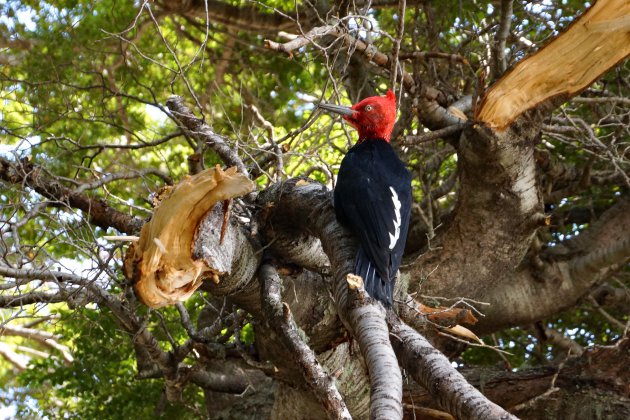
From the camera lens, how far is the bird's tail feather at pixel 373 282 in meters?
3.01

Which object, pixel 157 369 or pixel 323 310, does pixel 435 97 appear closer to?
pixel 323 310

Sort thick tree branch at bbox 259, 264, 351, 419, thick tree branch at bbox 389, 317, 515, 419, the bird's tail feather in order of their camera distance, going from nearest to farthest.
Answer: thick tree branch at bbox 389, 317, 515, 419 → thick tree branch at bbox 259, 264, 351, 419 → the bird's tail feather

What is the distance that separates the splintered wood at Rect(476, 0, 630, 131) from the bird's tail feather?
1.29 m

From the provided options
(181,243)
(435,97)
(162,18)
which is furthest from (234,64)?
(181,243)

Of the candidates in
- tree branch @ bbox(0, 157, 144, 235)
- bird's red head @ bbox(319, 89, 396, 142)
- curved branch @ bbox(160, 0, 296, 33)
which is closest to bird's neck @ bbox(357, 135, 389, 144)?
bird's red head @ bbox(319, 89, 396, 142)

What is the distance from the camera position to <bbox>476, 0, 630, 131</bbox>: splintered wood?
367 cm

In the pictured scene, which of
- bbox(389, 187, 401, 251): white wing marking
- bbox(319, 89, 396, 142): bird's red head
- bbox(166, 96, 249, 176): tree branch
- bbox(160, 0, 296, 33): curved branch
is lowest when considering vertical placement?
bbox(389, 187, 401, 251): white wing marking

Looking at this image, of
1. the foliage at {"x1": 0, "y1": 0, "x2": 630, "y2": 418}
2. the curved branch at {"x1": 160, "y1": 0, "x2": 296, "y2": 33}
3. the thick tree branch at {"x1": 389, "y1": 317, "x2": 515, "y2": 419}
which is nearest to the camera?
the thick tree branch at {"x1": 389, "y1": 317, "x2": 515, "y2": 419}

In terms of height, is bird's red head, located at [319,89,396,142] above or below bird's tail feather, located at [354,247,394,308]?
above

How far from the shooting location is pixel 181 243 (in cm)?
279

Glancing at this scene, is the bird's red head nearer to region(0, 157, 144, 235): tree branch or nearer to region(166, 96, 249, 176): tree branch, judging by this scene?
region(166, 96, 249, 176): tree branch

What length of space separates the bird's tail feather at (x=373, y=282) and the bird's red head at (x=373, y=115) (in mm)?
1275

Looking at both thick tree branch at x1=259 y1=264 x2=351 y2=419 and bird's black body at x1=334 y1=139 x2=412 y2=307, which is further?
bird's black body at x1=334 y1=139 x2=412 y2=307

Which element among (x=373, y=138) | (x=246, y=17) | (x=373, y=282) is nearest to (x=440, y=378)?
(x=373, y=282)
